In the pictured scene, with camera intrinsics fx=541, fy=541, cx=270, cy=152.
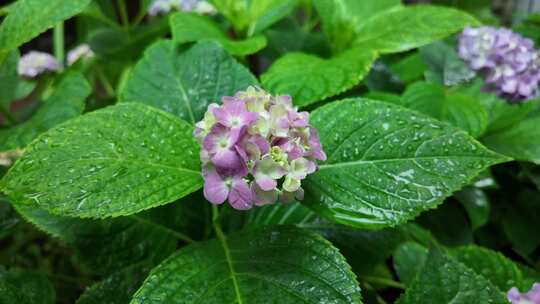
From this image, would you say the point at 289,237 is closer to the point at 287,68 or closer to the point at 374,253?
the point at 374,253

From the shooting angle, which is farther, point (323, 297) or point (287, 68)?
point (287, 68)

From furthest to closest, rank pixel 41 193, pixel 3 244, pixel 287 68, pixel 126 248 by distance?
pixel 3 244 < pixel 287 68 < pixel 126 248 < pixel 41 193

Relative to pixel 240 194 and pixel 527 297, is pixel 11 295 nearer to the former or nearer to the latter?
pixel 240 194

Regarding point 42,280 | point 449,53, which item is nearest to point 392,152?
point 42,280

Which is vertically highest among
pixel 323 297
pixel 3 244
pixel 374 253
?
pixel 323 297

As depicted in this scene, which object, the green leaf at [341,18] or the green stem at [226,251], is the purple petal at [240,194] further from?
the green leaf at [341,18]

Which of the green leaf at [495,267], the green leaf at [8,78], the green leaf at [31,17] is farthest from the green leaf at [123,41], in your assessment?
the green leaf at [495,267]

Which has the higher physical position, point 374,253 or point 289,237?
point 289,237
